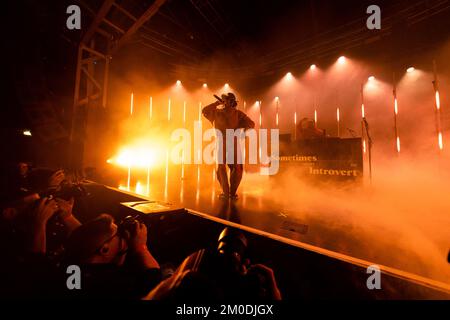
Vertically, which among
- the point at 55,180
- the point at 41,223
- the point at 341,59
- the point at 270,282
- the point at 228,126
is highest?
the point at 341,59

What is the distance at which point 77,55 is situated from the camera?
487 centimetres

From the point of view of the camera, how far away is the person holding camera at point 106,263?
39.1 inches

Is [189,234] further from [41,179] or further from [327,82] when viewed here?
[327,82]

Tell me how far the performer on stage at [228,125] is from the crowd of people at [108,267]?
1.80 m

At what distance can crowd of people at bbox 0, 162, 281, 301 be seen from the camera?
2.91 feet

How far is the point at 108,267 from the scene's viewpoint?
1.06 metres

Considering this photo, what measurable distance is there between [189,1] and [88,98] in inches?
159

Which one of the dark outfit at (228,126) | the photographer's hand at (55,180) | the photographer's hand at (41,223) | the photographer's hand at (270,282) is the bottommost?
the photographer's hand at (270,282)

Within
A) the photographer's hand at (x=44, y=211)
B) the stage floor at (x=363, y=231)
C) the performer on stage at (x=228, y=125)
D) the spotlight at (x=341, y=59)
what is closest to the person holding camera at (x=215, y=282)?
the stage floor at (x=363, y=231)

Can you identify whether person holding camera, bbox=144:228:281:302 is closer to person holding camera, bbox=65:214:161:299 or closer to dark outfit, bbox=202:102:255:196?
person holding camera, bbox=65:214:161:299

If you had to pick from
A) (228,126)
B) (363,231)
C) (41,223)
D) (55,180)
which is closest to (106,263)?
(41,223)

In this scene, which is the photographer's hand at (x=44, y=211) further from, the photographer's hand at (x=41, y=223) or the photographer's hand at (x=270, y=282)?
the photographer's hand at (x=270, y=282)

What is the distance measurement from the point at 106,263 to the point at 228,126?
8.86 feet

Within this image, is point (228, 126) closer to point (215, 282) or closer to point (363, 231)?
point (363, 231)
